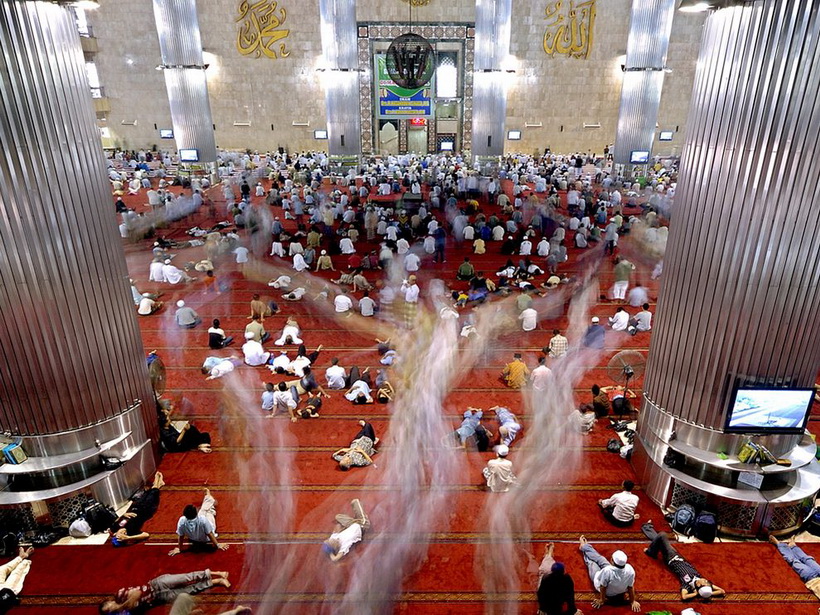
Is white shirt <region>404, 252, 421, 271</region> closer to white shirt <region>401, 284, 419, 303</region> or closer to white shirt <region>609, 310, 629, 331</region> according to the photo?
white shirt <region>401, 284, 419, 303</region>

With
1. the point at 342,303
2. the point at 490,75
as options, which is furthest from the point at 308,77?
the point at 342,303

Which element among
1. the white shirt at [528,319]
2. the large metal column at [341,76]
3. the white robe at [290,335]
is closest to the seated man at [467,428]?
the white shirt at [528,319]

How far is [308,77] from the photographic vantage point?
75.7ft

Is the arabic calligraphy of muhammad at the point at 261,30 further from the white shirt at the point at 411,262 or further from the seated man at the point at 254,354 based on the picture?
the seated man at the point at 254,354

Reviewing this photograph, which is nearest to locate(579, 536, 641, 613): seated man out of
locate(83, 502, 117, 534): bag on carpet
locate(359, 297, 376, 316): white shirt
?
locate(83, 502, 117, 534): bag on carpet

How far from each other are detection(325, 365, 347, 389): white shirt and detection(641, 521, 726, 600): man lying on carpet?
3.39 metres

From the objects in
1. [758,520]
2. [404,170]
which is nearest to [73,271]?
[758,520]

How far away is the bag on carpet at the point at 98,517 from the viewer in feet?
14.1

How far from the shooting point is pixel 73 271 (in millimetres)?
4051

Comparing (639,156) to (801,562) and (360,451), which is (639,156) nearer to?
(801,562)

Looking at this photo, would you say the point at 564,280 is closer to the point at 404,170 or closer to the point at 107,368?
the point at 107,368

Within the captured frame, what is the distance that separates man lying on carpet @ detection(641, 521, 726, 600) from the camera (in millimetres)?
3701

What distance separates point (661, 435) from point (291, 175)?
1597cm

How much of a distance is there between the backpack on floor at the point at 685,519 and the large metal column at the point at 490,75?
679 inches
